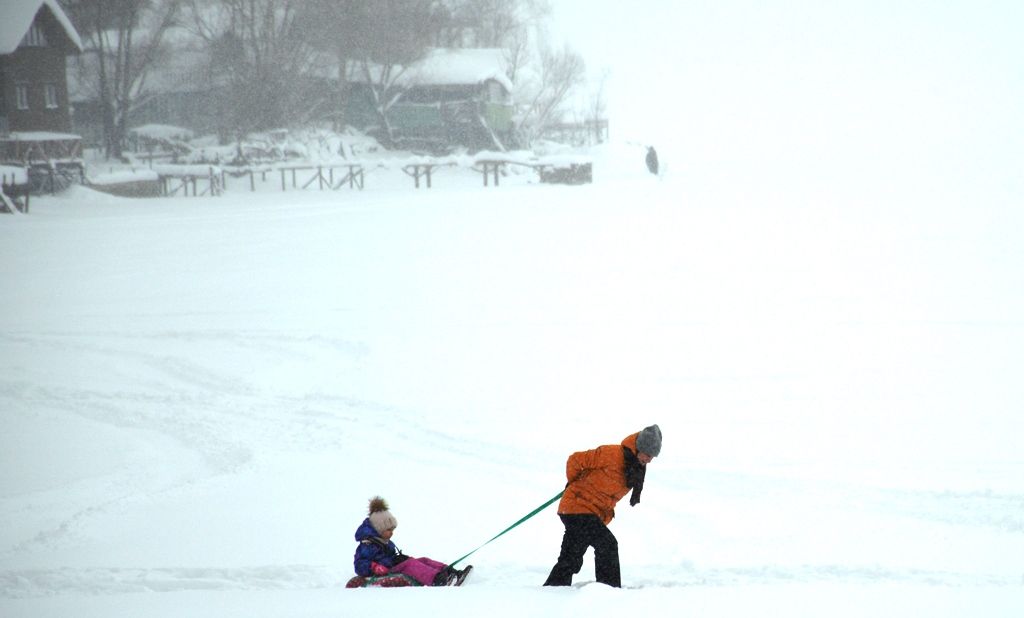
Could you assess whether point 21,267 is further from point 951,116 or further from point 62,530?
point 951,116

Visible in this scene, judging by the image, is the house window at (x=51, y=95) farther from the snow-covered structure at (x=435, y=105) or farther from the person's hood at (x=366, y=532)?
the person's hood at (x=366, y=532)

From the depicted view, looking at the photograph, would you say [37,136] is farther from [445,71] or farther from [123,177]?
[445,71]

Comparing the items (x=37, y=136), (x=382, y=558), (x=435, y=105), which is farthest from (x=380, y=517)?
(x=435, y=105)

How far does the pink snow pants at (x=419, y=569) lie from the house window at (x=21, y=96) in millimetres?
33959

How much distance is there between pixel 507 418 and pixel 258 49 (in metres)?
38.8

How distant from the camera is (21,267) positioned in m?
18.1

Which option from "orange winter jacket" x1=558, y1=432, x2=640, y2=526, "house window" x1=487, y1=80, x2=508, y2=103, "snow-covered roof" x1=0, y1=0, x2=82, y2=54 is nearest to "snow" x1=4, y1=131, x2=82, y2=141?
"snow-covered roof" x1=0, y1=0, x2=82, y2=54

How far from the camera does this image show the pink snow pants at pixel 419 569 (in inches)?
209

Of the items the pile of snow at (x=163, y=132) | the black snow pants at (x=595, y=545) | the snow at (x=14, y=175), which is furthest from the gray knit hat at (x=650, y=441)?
the pile of snow at (x=163, y=132)

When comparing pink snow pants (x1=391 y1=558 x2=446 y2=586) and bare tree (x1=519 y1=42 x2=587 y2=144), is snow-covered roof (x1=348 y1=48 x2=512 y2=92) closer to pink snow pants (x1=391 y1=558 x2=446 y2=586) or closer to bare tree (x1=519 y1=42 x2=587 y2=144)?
bare tree (x1=519 y1=42 x2=587 y2=144)

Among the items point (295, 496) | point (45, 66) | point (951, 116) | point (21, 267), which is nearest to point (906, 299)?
point (295, 496)

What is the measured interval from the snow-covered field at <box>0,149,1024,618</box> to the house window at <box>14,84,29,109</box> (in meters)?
16.1

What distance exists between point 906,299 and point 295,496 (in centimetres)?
1018

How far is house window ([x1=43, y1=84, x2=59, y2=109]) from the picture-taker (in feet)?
117
